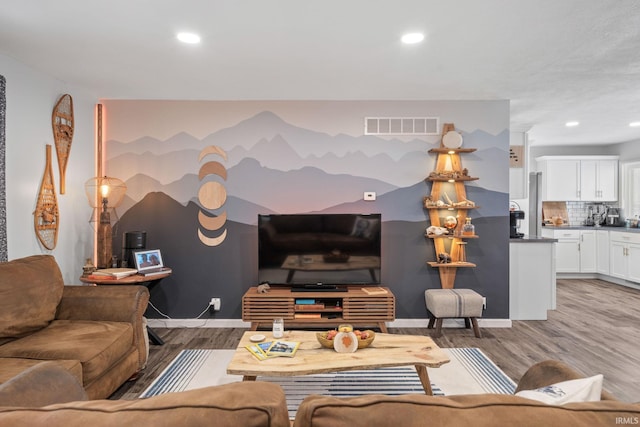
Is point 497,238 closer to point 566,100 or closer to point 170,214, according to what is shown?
point 566,100

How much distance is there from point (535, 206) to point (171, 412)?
6.70m

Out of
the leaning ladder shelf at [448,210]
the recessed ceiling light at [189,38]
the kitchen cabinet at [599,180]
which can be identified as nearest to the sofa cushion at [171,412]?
the recessed ceiling light at [189,38]

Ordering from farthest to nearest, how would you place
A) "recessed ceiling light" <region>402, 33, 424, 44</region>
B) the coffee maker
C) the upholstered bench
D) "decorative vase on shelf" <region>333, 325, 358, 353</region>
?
the coffee maker
the upholstered bench
"recessed ceiling light" <region>402, 33, 424, 44</region>
"decorative vase on shelf" <region>333, 325, 358, 353</region>

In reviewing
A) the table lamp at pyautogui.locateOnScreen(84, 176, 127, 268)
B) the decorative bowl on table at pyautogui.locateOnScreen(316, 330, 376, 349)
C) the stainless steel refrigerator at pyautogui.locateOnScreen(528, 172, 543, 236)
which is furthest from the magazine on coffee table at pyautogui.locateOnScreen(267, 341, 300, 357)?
the stainless steel refrigerator at pyautogui.locateOnScreen(528, 172, 543, 236)

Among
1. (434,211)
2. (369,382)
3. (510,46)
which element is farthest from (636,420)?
(434,211)

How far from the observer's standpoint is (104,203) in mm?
4027

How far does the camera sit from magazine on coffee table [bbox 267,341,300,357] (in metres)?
2.45

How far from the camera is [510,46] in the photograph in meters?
2.87

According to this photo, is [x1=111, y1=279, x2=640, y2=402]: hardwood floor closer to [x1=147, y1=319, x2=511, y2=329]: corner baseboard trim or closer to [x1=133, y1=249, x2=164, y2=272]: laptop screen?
[x1=147, y1=319, x2=511, y2=329]: corner baseboard trim

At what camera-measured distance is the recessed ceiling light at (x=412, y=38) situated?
8.82ft

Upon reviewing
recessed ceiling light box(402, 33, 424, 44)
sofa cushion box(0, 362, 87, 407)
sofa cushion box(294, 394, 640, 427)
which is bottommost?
sofa cushion box(0, 362, 87, 407)

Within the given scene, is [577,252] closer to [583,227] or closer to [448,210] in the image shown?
[583,227]

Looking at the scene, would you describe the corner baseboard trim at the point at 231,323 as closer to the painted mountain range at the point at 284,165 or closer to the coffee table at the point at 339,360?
the painted mountain range at the point at 284,165

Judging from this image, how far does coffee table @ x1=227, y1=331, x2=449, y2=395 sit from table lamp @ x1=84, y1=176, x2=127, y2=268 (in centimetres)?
231
